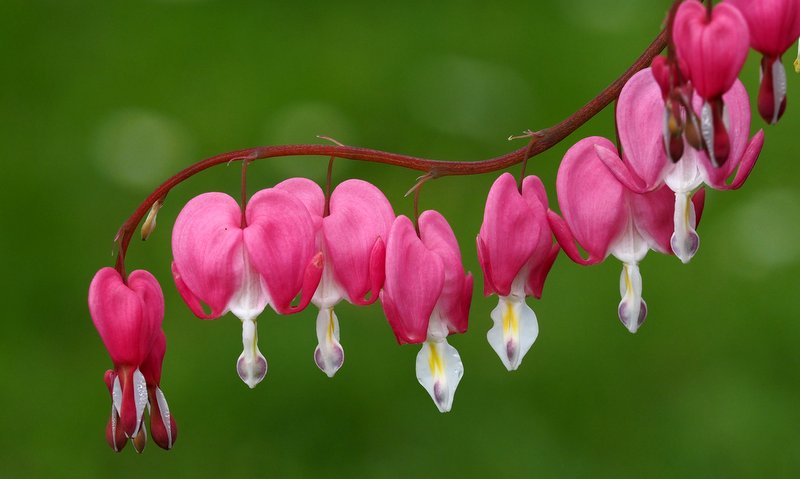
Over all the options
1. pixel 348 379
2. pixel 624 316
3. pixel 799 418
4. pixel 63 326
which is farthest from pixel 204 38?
pixel 624 316

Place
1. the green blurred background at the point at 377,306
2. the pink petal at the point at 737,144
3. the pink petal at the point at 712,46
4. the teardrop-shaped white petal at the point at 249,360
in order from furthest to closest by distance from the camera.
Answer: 1. the green blurred background at the point at 377,306
2. the teardrop-shaped white petal at the point at 249,360
3. the pink petal at the point at 737,144
4. the pink petal at the point at 712,46

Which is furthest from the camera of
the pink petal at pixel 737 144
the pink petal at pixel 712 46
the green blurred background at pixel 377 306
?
the green blurred background at pixel 377 306

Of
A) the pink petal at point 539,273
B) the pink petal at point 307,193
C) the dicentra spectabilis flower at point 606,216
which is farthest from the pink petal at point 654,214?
the pink petal at point 307,193

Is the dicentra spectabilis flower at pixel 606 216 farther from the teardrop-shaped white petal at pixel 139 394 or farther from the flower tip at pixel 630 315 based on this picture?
the teardrop-shaped white petal at pixel 139 394

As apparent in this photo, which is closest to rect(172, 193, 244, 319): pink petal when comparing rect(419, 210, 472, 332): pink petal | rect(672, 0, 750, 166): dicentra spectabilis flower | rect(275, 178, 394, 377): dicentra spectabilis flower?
rect(275, 178, 394, 377): dicentra spectabilis flower

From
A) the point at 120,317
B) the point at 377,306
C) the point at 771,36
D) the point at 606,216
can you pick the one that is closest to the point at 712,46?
the point at 771,36

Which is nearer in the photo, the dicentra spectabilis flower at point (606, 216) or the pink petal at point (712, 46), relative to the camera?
the pink petal at point (712, 46)

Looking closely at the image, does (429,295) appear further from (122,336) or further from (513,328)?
(122,336)

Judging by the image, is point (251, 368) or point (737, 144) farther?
point (251, 368)
